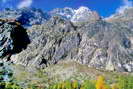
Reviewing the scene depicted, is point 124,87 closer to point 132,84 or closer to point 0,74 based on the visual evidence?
point 132,84

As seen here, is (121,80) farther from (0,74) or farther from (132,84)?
(0,74)

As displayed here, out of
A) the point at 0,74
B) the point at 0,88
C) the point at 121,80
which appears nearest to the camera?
the point at 0,74

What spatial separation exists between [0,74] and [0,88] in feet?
34.9

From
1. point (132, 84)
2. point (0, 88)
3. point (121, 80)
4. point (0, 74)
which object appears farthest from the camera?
Result: point (121, 80)

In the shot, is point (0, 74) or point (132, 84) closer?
point (0, 74)

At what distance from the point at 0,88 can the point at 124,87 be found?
109498 mm

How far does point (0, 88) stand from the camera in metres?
99.0

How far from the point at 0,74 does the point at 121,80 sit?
398 ft

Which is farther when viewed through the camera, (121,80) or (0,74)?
(121,80)

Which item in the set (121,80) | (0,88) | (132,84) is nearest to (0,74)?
(0,88)

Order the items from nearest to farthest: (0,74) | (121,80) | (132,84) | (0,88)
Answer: (0,74) < (0,88) < (132,84) < (121,80)

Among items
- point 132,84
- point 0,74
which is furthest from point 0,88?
point 132,84

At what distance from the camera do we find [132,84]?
181 meters

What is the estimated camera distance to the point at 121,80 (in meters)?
197
